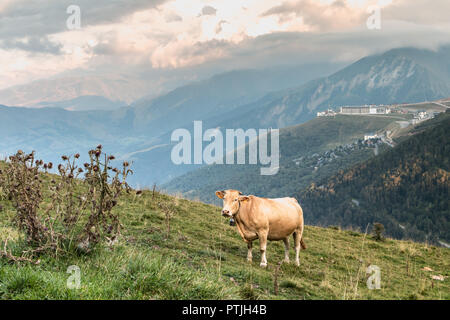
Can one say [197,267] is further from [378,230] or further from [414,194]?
[414,194]

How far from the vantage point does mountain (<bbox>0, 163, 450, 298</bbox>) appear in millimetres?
6766

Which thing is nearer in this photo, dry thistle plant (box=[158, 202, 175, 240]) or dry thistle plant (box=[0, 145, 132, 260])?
dry thistle plant (box=[0, 145, 132, 260])

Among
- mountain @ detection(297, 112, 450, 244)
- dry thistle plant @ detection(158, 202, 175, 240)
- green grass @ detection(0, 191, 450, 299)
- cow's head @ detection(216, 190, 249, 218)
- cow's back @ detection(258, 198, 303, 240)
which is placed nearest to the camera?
green grass @ detection(0, 191, 450, 299)

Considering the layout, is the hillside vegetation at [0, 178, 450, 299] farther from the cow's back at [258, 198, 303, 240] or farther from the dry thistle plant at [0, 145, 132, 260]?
the cow's back at [258, 198, 303, 240]

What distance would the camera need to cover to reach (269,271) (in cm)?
1102

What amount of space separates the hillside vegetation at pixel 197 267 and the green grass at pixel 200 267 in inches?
0.7

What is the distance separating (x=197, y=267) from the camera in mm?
9758

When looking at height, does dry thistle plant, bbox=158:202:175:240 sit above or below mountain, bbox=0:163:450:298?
above

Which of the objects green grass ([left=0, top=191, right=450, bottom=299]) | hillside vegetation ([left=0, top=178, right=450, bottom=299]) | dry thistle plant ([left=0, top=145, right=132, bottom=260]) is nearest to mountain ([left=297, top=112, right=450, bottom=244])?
hillside vegetation ([left=0, top=178, right=450, bottom=299])

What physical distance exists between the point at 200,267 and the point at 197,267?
83 mm

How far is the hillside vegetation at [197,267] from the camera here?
6762mm

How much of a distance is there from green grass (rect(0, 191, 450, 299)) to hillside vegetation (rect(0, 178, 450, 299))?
0.7 inches

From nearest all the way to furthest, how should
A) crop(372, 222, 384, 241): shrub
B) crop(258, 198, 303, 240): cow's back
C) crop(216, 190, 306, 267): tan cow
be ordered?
1. crop(216, 190, 306, 267): tan cow
2. crop(258, 198, 303, 240): cow's back
3. crop(372, 222, 384, 241): shrub
